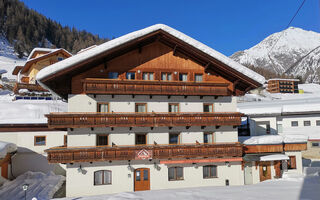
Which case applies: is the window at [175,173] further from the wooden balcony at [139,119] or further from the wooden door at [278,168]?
the wooden door at [278,168]

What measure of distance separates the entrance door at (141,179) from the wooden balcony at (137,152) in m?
1.34

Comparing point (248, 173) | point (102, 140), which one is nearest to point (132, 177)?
point (102, 140)

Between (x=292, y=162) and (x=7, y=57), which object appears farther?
(x=7, y=57)

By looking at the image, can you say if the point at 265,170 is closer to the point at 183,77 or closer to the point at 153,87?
the point at 183,77

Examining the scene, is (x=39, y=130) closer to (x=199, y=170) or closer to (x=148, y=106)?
(x=148, y=106)

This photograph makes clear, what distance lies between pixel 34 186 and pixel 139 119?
34.9 feet

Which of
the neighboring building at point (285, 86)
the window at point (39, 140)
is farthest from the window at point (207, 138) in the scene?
the neighboring building at point (285, 86)

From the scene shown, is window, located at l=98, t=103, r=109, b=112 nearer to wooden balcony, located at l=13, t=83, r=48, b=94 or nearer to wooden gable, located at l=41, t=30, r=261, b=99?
wooden gable, located at l=41, t=30, r=261, b=99

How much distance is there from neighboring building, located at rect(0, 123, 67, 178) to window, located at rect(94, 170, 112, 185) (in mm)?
8751

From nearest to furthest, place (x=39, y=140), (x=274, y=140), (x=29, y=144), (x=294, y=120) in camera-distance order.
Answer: (x=274, y=140) → (x=29, y=144) → (x=39, y=140) → (x=294, y=120)

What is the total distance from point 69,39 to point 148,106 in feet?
478

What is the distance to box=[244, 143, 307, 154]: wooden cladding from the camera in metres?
17.5

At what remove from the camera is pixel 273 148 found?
17.7 metres

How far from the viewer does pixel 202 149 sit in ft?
53.5
